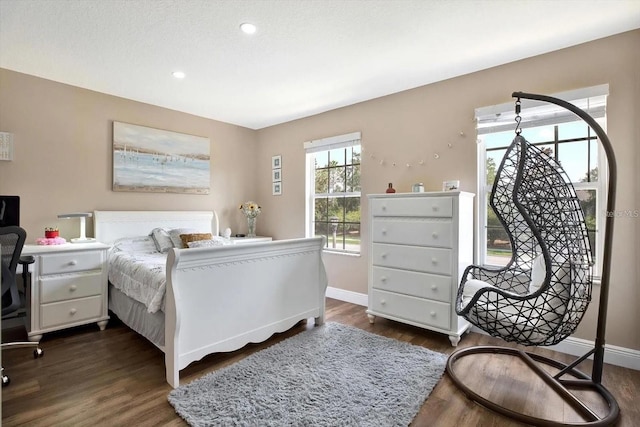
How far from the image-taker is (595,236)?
2.54 m

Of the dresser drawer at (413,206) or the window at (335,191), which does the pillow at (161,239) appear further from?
the dresser drawer at (413,206)

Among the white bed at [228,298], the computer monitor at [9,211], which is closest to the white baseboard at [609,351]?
the white bed at [228,298]

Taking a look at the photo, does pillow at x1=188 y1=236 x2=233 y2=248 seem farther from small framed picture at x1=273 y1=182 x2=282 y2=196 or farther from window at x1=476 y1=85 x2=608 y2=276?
window at x1=476 y1=85 x2=608 y2=276

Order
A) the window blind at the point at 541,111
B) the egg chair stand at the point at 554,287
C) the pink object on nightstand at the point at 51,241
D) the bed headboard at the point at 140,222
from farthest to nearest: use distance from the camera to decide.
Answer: the bed headboard at the point at 140,222
the pink object on nightstand at the point at 51,241
the window blind at the point at 541,111
the egg chair stand at the point at 554,287

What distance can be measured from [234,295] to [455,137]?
2466 mm

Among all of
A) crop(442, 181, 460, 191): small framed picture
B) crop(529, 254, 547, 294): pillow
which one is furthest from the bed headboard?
crop(529, 254, 547, 294): pillow

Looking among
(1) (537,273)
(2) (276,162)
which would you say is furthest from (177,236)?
(1) (537,273)

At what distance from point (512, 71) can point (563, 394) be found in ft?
8.16

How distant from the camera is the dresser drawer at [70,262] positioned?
2.72 meters

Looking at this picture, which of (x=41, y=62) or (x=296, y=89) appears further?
(x=296, y=89)

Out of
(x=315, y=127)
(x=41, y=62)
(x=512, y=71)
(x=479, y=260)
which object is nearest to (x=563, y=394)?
(x=479, y=260)

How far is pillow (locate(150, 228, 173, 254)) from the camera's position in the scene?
3533 millimetres

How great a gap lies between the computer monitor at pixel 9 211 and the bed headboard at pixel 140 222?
78 cm

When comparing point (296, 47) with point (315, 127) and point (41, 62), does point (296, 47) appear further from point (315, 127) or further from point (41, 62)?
point (41, 62)
